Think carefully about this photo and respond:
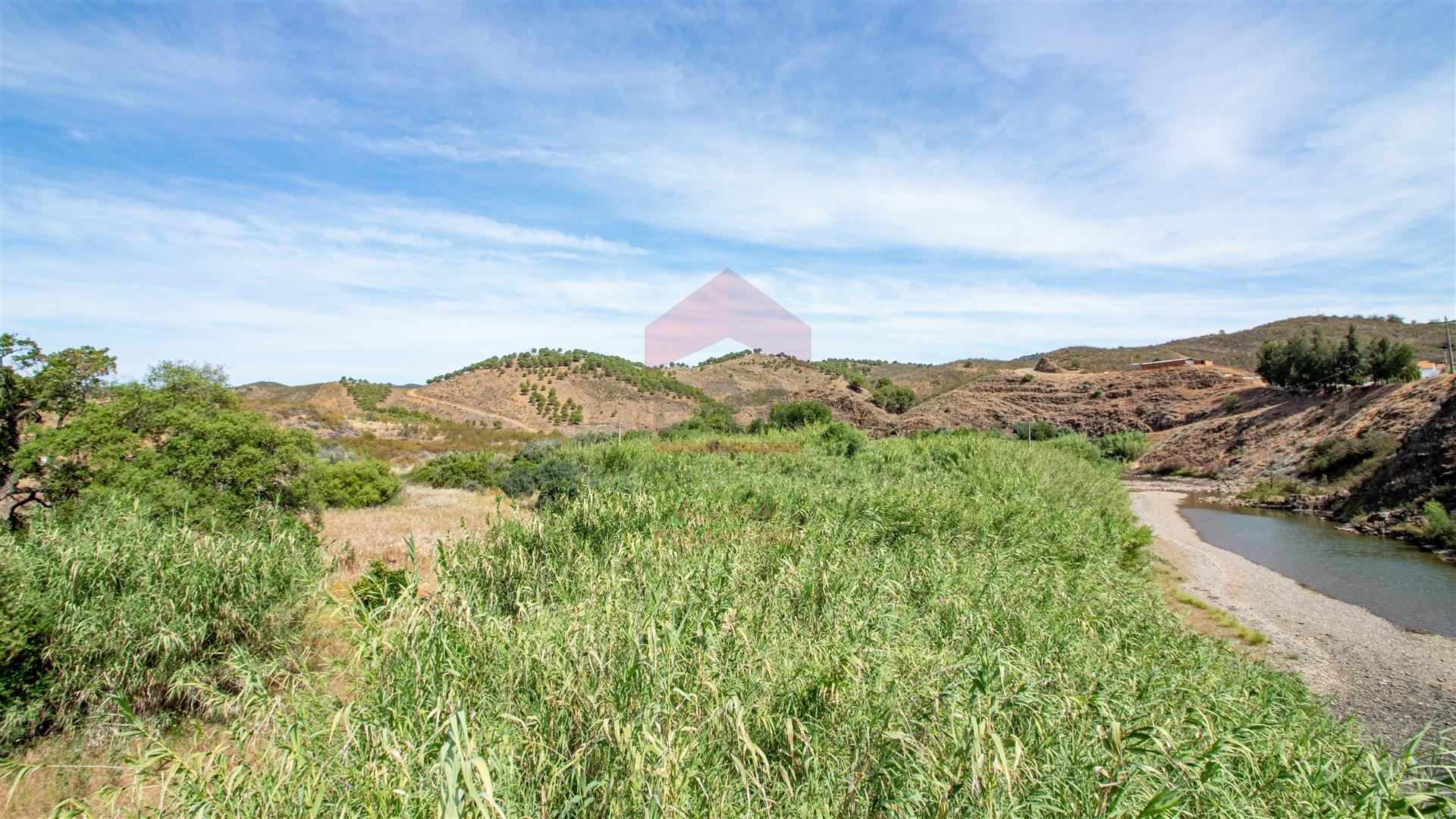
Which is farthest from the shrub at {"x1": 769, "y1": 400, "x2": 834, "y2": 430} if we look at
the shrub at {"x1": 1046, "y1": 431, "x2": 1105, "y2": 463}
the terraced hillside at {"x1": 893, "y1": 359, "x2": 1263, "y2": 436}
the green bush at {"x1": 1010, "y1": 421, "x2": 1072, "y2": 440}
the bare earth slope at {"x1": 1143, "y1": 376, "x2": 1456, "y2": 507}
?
the bare earth slope at {"x1": 1143, "y1": 376, "x2": 1456, "y2": 507}

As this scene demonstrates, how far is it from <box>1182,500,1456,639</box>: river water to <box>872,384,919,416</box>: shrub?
19241 mm

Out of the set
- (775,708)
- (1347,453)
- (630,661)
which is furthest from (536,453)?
(1347,453)

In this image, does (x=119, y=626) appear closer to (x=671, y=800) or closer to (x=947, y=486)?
(x=671, y=800)

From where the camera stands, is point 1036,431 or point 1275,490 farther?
point 1036,431

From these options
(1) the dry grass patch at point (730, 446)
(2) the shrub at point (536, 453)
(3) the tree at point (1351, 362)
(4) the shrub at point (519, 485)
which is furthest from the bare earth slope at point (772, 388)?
(3) the tree at point (1351, 362)

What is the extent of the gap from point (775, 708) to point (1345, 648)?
11910 mm

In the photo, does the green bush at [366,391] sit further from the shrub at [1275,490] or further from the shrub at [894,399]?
the shrub at [1275,490]

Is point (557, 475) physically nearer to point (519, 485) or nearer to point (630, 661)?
point (519, 485)

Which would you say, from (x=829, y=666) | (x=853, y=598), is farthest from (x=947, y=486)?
(x=829, y=666)

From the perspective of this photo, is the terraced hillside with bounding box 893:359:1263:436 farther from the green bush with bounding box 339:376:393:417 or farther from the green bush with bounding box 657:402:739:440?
the green bush with bounding box 339:376:393:417

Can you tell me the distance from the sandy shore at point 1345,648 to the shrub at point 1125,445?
23397mm

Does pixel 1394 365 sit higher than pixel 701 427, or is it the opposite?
pixel 1394 365

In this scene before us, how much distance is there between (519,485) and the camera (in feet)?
59.9

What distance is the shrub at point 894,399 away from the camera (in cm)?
4128
